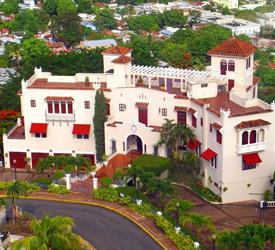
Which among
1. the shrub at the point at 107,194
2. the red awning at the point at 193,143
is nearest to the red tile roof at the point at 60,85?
the red awning at the point at 193,143

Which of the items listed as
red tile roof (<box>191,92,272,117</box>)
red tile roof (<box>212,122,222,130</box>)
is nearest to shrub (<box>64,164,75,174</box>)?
red tile roof (<box>191,92,272,117</box>)

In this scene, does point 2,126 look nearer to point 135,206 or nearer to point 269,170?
point 135,206

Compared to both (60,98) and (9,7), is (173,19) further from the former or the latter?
(60,98)

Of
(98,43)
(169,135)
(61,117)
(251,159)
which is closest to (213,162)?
(251,159)

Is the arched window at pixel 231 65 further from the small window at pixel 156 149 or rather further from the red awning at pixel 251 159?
the small window at pixel 156 149

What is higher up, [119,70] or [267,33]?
[119,70]

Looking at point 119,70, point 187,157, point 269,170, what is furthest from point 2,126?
point 269,170

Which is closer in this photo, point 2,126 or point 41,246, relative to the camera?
point 41,246
